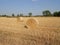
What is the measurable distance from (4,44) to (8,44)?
0.21 meters

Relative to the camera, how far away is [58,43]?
6.71 m

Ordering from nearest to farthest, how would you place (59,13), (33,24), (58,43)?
1. (58,43)
2. (33,24)
3. (59,13)

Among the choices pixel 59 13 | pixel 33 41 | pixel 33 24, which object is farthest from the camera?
pixel 59 13

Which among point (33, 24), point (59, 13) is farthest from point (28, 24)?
point (59, 13)

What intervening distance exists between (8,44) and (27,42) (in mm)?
884

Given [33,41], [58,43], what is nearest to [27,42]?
[33,41]

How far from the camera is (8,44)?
704 cm

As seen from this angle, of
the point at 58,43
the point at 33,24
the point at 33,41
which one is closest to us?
the point at 58,43

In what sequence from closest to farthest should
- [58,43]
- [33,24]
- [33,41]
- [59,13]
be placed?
[58,43]
[33,41]
[33,24]
[59,13]

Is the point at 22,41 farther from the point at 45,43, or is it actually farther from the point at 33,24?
the point at 33,24

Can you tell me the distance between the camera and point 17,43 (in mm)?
7078

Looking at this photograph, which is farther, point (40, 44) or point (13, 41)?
point (13, 41)

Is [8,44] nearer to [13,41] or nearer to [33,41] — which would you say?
[13,41]

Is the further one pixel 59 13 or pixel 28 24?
pixel 59 13
